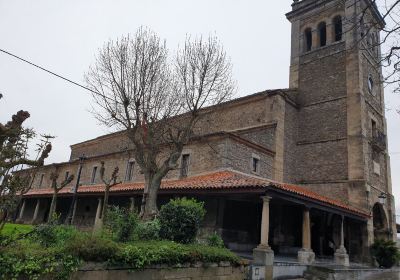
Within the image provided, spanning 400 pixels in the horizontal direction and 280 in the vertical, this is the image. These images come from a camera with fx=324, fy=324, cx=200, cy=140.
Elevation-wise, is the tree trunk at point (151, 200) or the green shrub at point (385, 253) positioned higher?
the tree trunk at point (151, 200)

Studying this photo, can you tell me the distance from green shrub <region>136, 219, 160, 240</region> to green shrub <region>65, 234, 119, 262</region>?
2.82 m

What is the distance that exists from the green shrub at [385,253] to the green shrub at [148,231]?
47.7 ft

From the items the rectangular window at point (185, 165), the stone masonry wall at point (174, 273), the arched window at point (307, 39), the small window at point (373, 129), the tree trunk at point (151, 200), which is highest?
the arched window at point (307, 39)

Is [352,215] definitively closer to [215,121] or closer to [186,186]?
[186,186]

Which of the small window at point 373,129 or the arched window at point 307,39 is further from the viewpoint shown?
the arched window at point 307,39

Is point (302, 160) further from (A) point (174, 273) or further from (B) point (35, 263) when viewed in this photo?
(B) point (35, 263)

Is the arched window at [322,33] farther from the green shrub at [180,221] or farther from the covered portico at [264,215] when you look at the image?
the green shrub at [180,221]

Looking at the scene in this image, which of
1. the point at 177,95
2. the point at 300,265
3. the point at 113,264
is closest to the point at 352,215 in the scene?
the point at 300,265

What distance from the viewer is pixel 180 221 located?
33.8ft

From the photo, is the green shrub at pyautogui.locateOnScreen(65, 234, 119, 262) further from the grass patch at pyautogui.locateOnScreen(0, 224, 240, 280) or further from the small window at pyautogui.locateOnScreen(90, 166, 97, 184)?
the small window at pyautogui.locateOnScreen(90, 166, 97, 184)

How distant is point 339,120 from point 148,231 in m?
16.6

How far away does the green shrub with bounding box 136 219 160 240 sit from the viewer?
33.2 feet

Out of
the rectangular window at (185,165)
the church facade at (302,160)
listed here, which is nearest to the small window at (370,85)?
the church facade at (302,160)

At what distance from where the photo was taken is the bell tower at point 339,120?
20.3m
